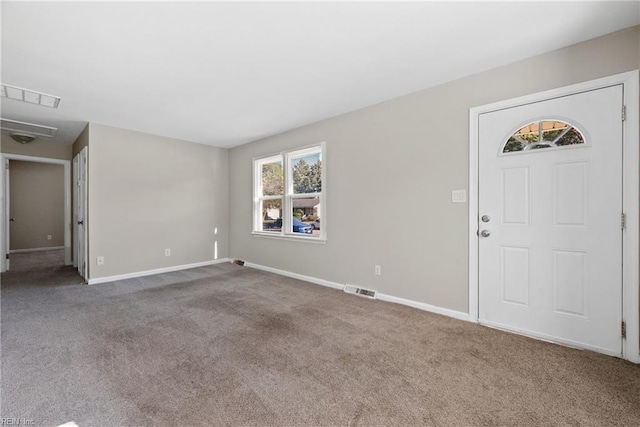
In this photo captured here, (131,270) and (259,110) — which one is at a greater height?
(259,110)

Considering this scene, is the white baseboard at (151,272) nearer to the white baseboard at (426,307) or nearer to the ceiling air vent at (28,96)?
the ceiling air vent at (28,96)

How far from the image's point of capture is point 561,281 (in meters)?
2.22

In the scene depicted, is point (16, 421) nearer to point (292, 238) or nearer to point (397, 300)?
point (397, 300)

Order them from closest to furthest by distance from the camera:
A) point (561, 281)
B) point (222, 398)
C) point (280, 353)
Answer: point (222, 398) → point (280, 353) → point (561, 281)

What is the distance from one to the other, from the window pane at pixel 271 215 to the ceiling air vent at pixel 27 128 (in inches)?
140

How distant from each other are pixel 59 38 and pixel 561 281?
4.44 meters

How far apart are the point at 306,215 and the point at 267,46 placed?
2.60 metres

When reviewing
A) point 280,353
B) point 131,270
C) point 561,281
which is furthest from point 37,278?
point 561,281

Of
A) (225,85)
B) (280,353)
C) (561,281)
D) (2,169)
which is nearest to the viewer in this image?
(280,353)

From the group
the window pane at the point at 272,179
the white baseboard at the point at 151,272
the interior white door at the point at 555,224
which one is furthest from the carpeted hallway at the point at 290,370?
the window pane at the point at 272,179

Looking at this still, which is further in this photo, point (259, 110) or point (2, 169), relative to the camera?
point (2, 169)

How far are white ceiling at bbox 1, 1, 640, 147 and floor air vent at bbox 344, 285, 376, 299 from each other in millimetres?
2382

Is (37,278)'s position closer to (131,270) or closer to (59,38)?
(131,270)

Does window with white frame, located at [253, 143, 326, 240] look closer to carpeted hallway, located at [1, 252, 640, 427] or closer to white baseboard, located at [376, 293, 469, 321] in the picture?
white baseboard, located at [376, 293, 469, 321]
